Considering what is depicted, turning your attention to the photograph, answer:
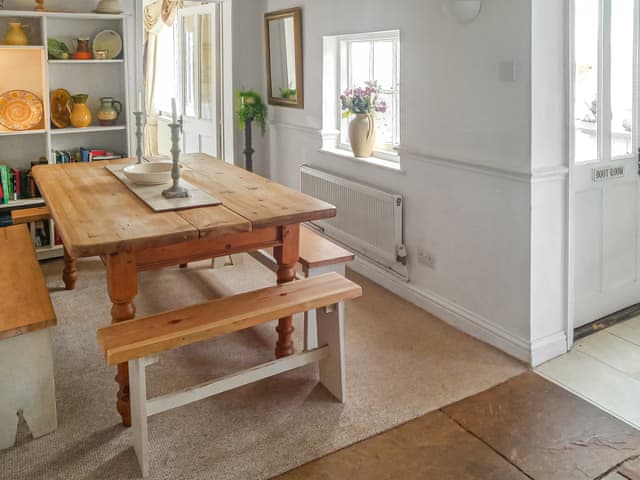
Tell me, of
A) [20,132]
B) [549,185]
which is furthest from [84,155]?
[549,185]

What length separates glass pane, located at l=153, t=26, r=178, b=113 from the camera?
7.37m

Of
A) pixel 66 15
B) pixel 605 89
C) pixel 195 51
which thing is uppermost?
pixel 195 51

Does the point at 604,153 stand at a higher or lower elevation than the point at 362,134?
lower

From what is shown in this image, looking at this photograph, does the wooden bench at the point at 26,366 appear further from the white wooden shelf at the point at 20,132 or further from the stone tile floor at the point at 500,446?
the white wooden shelf at the point at 20,132

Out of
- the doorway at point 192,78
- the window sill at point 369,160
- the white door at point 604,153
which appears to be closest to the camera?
the white door at point 604,153

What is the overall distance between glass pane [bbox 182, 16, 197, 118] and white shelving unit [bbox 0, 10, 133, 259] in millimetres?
1701

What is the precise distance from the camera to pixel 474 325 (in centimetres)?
331

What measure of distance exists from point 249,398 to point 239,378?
30 centimetres

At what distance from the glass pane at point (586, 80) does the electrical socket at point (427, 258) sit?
0.94 meters

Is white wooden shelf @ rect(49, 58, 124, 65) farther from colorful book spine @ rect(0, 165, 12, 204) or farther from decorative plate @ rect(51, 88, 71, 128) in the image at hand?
colorful book spine @ rect(0, 165, 12, 204)

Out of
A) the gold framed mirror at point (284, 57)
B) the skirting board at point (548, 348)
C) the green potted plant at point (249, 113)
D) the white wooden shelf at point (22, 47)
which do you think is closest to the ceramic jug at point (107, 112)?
the white wooden shelf at point (22, 47)

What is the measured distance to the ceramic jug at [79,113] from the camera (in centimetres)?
455

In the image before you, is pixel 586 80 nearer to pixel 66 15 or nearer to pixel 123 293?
pixel 123 293

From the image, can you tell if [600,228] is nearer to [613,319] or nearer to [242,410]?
[613,319]
